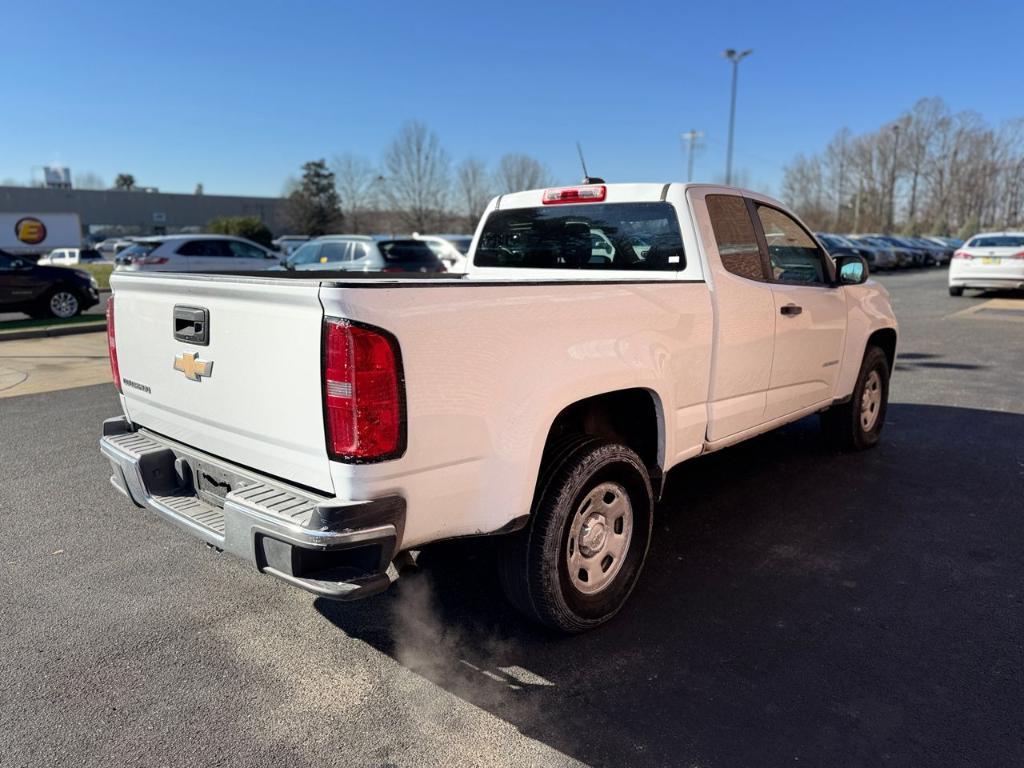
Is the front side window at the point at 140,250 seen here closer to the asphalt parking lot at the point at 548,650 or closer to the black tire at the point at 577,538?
the asphalt parking lot at the point at 548,650

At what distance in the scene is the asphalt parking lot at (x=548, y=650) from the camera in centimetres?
262

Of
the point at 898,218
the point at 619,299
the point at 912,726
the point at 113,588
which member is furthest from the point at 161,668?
the point at 898,218

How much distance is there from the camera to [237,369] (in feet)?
9.26

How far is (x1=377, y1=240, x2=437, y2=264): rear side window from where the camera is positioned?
49.8 ft

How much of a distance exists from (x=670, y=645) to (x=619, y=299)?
1.50 metres

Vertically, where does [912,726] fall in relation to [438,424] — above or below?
below

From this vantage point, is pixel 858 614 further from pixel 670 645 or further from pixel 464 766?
pixel 464 766

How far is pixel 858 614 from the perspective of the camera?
3.49 metres

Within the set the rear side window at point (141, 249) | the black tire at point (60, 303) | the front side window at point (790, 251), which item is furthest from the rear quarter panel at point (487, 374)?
the rear side window at point (141, 249)

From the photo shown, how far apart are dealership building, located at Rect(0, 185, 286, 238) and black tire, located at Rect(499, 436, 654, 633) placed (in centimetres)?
7348

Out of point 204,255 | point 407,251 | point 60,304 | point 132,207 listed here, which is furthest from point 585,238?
point 132,207

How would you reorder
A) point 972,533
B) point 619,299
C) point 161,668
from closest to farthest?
point 161,668, point 619,299, point 972,533

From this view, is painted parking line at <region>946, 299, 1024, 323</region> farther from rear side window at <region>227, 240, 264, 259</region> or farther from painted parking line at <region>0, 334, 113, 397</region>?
rear side window at <region>227, 240, 264, 259</region>

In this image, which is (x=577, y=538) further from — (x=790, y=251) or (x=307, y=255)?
(x=307, y=255)
